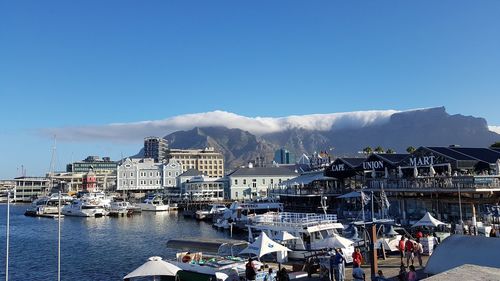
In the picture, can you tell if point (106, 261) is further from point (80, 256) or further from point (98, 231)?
point (98, 231)

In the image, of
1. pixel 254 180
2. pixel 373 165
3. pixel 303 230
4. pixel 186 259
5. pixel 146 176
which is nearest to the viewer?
pixel 186 259

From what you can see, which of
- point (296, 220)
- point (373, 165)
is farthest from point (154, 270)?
point (373, 165)

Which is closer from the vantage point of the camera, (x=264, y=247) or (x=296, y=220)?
(x=264, y=247)

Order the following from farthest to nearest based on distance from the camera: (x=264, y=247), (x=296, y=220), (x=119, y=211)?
(x=119, y=211)
(x=296, y=220)
(x=264, y=247)

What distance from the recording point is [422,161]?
54156mm

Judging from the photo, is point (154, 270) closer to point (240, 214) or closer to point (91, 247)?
point (91, 247)

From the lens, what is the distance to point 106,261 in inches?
1667

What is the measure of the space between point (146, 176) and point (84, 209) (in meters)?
53.9

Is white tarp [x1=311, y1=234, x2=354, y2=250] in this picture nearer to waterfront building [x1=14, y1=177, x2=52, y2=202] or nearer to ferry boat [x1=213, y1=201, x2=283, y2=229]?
ferry boat [x1=213, y1=201, x2=283, y2=229]

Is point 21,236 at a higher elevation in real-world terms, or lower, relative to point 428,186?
lower

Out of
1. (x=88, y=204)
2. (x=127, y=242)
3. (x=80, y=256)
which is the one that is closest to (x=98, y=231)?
(x=127, y=242)

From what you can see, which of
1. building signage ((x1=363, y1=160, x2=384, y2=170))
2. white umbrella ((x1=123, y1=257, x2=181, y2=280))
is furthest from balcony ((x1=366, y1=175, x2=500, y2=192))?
white umbrella ((x1=123, y1=257, x2=181, y2=280))

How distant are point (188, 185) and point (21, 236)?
6523cm

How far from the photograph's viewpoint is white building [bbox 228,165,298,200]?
118975 mm
